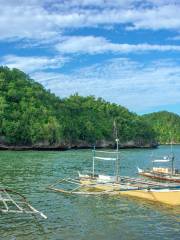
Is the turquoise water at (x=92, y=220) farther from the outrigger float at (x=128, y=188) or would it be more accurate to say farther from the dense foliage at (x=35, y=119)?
the dense foliage at (x=35, y=119)

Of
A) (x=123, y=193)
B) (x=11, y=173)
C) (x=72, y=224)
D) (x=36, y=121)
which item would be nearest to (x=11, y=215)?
(x=72, y=224)

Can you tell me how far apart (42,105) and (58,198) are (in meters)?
141

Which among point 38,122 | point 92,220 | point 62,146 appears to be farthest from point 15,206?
point 38,122

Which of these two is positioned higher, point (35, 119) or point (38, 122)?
point (35, 119)

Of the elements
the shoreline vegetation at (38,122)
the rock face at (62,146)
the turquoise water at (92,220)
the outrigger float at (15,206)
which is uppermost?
the shoreline vegetation at (38,122)

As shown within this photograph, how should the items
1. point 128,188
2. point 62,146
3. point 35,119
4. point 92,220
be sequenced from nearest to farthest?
1. point 92,220
2. point 128,188
3. point 62,146
4. point 35,119

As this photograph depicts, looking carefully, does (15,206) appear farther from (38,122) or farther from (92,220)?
(38,122)

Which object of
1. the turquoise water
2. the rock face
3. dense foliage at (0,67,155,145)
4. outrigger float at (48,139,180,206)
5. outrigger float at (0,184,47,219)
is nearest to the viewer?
the turquoise water

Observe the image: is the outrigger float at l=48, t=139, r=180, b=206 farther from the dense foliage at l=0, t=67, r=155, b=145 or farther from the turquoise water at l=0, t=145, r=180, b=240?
the dense foliage at l=0, t=67, r=155, b=145

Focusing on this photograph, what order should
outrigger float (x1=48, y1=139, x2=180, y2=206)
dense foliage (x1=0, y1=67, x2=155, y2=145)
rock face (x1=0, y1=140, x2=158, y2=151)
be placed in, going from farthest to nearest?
dense foliage (x1=0, y1=67, x2=155, y2=145)
rock face (x1=0, y1=140, x2=158, y2=151)
outrigger float (x1=48, y1=139, x2=180, y2=206)

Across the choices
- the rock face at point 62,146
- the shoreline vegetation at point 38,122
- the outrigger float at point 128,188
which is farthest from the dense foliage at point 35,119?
the outrigger float at point 128,188

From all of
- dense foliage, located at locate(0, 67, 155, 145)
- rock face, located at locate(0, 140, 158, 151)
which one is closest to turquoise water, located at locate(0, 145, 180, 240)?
dense foliage, located at locate(0, 67, 155, 145)

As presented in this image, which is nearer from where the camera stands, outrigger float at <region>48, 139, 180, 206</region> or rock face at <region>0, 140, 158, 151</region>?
outrigger float at <region>48, 139, 180, 206</region>

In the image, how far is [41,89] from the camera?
193 meters
